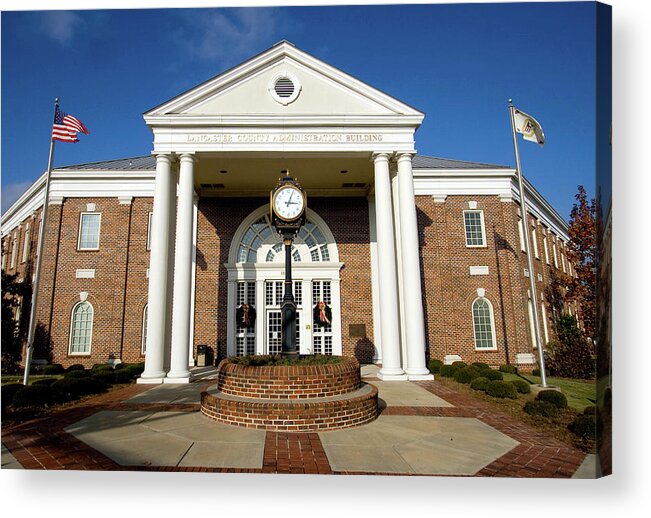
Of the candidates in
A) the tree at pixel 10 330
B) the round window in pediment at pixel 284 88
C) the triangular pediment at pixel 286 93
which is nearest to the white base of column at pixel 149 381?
the tree at pixel 10 330

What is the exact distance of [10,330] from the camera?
15281 millimetres

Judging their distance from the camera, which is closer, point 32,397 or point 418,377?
point 32,397

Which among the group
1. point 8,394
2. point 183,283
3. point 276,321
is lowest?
point 8,394

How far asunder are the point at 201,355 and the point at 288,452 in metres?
11.4

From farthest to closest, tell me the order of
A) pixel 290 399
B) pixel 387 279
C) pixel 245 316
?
pixel 387 279 < pixel 245 316 < pixel 290 399

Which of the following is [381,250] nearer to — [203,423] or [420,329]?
[420,329]

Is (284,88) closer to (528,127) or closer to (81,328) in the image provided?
(528,127)

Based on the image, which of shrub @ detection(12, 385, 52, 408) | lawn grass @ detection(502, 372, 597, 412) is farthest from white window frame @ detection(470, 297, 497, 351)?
shrub @ detection(12, 385, 52, 408)

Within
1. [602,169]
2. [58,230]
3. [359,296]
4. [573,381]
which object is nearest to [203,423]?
[602,169]

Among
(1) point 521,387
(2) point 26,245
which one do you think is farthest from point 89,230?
(1) point 521,387

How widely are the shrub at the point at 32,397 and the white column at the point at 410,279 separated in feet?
31.9

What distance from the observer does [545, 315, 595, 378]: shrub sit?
1402 centimetres

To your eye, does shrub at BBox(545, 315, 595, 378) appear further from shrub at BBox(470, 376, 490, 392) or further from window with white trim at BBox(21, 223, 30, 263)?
window with white trim at BBox(21, 223, 30, 263)

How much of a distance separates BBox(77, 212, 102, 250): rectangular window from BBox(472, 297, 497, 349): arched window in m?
17.6
